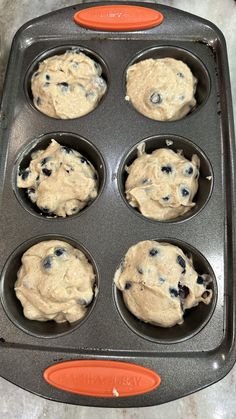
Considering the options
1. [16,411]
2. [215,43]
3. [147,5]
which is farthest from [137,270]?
[147,5]

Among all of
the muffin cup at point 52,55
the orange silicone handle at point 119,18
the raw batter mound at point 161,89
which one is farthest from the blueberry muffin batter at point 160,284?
the orange silicone handle at point 119,18

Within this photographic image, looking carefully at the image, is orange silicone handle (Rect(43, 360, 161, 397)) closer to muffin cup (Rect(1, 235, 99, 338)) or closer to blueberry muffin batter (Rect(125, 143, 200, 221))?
muffin cup (Rect(1, 235, 99, 338))

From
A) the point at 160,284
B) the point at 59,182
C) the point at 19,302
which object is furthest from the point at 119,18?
the point at 19,302

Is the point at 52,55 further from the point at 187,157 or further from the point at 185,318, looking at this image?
the point at 185,318

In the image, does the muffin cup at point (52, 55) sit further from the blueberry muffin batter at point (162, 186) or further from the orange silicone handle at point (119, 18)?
the blueberry muffin batter at point (162, 186)

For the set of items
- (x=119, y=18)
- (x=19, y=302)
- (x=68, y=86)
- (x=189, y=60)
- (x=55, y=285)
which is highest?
(x=119, y=18)

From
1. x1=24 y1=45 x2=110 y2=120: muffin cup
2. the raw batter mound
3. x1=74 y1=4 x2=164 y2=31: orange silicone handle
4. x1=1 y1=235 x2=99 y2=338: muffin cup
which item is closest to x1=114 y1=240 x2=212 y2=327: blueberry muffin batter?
x1=1 y1=235 x2=99 y2=338: muffin cup
